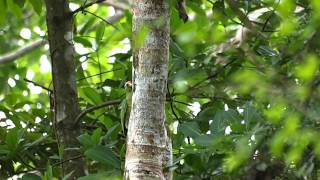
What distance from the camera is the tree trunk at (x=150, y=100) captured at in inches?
68.4

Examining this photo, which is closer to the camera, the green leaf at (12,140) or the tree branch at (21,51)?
the green leaf at (12,140)

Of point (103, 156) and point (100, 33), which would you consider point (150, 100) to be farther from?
point (100, 33)

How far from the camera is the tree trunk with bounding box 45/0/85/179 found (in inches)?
104

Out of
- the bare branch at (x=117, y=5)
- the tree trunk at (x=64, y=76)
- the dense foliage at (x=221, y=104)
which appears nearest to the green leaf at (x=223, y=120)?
the dense foliage at (x=221, y=104)

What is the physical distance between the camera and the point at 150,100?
1790 mm

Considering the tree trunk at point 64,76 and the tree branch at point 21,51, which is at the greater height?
the tree branch at point 21,51

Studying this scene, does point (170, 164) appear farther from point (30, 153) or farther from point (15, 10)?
point (15, 10)

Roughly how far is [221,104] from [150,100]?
0.98 metres

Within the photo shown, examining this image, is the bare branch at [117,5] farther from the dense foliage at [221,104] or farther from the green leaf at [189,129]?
the green leaf at [189,129]

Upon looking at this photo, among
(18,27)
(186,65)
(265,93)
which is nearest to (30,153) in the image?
(186,65)

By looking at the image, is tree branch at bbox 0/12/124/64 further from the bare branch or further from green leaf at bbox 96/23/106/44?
green leaf at bbox 96/23/106/44

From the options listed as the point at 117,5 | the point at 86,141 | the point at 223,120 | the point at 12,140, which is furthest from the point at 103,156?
the point at 117,5

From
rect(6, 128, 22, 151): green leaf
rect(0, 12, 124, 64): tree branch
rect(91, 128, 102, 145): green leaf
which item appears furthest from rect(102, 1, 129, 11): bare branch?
rect(91, 128, 102, 145): green leaf

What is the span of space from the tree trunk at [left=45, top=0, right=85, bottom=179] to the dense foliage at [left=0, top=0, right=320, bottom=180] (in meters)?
0.07
